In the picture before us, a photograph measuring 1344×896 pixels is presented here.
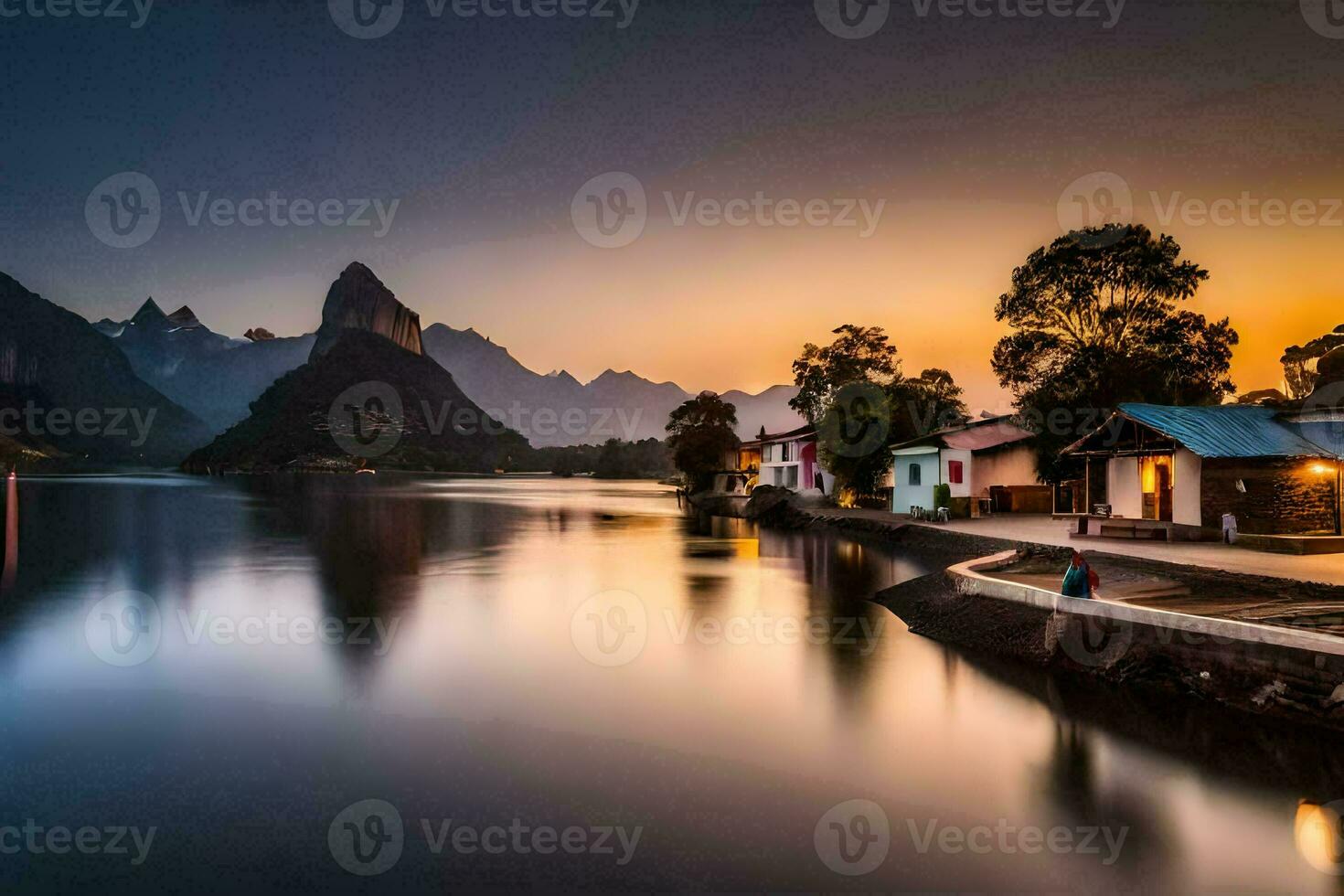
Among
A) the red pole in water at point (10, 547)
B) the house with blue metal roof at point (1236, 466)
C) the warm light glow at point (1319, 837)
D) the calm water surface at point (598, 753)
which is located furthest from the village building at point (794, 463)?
the warm light glow at point (1319, 837)

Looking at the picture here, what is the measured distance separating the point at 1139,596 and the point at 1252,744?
5936 mm

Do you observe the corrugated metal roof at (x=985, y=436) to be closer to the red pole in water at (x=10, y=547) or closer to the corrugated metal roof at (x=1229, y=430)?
the corrugated metal roof at (x=1229, y=430)

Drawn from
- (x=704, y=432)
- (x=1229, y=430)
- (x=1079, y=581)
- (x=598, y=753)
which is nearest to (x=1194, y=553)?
(x=1229, y=430)

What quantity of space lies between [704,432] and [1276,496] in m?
57.0

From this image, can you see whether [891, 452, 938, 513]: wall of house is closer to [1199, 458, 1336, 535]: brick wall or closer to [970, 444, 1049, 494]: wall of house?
[970, 444, 1049, 494]: wall of house

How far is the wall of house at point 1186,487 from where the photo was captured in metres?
24.5

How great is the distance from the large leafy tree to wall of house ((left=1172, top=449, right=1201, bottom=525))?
75.1ft

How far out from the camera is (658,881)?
752cm

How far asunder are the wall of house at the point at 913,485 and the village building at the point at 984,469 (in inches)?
1.9

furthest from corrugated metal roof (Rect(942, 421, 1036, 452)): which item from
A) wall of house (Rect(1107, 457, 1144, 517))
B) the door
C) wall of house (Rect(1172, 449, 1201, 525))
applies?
wall of house (Rect(1172, 449, 1201, 525))

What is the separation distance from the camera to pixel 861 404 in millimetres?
49031

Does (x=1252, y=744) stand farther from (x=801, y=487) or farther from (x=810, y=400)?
(x=801, y=487)

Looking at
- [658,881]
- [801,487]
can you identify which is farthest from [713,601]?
[801,487]

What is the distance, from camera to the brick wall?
2316 centimetres
